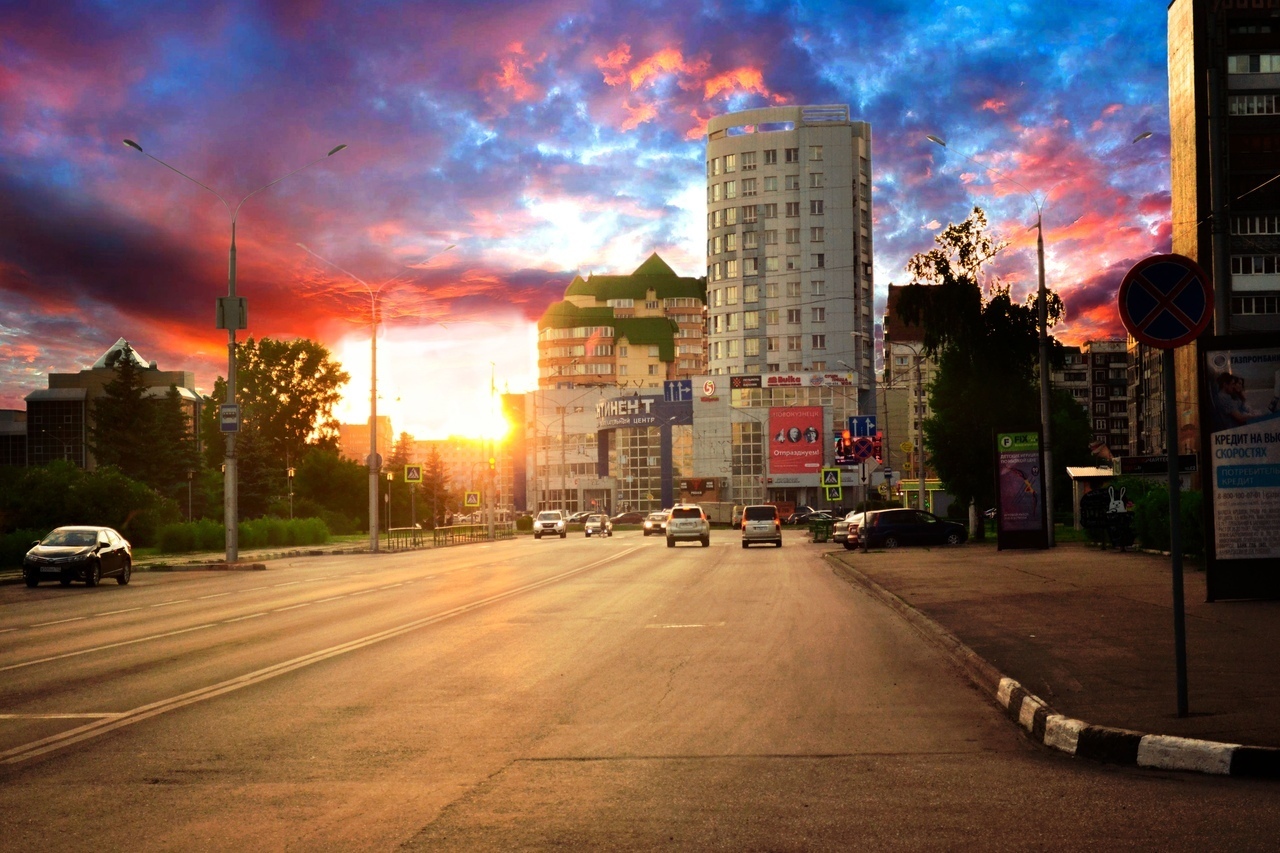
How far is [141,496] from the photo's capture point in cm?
5150

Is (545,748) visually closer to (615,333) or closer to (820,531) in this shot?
(820,531)

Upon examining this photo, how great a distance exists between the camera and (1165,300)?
30.5 feet

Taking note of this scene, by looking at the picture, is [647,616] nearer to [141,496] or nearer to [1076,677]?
[1076,677]

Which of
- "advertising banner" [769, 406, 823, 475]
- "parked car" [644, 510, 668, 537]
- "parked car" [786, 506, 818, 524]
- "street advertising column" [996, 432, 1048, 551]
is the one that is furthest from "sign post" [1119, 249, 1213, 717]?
"advertising banner" [769, 406, 823, 475]

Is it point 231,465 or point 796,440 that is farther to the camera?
point 796,440

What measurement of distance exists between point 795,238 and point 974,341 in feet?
296

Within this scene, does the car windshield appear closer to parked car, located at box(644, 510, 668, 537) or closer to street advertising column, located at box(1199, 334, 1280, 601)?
street advertising column, located at box(1199, 334, 1280, 601)

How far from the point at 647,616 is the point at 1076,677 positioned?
30.9 ft

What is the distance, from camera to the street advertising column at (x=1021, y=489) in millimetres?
36844

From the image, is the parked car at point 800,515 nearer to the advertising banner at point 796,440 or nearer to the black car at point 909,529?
the advertising banner at point 796,440

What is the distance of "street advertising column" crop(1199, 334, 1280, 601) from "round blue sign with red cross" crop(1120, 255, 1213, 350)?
892cm

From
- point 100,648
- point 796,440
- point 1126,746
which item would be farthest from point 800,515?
point 1126,746

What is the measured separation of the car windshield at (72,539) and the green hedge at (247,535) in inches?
579

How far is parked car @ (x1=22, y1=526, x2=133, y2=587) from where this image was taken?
101ft
